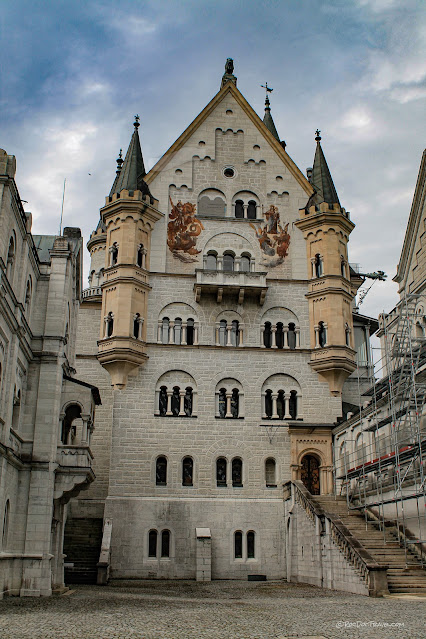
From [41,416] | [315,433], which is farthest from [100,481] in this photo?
[41,416]

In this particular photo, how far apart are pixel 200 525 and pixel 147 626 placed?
838 inches

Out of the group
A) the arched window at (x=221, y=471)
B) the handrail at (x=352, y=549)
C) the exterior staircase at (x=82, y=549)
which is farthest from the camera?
the arched window at (x=221, y=471)

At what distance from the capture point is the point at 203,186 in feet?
142

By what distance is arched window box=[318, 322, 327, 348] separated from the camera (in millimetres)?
40344

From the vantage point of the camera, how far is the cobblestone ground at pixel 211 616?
1387cm

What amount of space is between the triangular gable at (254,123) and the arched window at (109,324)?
9458 mm

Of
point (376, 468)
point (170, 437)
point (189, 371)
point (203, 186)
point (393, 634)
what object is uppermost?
point (203, 186)

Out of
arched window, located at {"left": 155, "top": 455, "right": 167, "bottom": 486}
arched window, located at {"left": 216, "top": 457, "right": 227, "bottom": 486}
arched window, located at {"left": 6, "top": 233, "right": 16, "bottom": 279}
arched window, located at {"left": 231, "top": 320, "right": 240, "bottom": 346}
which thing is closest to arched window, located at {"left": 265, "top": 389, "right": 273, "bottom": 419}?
arched window, located at {"left": 231, "top": 320, "right": 240, "bottom": 346}

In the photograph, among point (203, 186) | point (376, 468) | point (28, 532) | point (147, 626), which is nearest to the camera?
point (147, 626)

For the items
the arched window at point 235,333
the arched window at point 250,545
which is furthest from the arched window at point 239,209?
the arched window at point 250,545

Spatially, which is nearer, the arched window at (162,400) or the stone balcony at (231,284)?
the arched window at (162,400)

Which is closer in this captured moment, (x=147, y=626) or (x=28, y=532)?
(x=147, y=626)

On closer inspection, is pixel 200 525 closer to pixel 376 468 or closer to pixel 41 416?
pixel 376 468

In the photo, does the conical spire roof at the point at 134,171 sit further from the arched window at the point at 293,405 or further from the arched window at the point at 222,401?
the arched window at the point at 293,405
